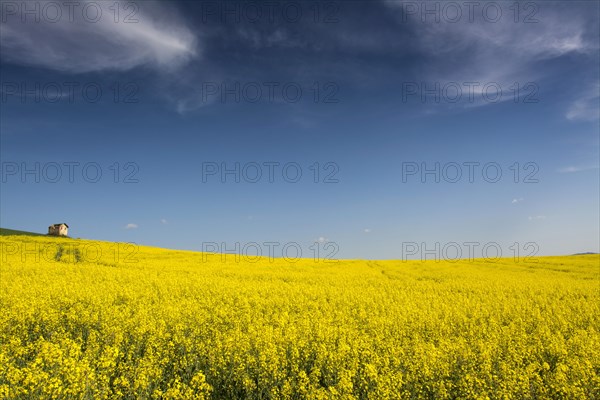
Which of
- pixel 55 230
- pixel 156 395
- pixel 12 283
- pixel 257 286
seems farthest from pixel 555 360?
pixel 55 230

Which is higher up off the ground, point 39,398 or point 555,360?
point 39,398

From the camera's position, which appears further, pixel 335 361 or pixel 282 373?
pixel 335 361

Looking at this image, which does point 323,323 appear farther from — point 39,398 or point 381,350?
point 39,398

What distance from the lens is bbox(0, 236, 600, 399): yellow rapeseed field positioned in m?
6.53

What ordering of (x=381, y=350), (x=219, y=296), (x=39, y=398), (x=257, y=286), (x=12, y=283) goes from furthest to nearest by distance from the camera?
(x=257, y=286), (x=12, y=283), (x=219, y=296), (x=381, y=350), (x=39, y=398)

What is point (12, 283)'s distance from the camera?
16453 millimetres

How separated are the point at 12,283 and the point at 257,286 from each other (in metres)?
10.7

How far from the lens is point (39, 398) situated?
5.54 meters

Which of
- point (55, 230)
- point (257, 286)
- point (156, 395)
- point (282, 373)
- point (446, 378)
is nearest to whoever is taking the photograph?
point (156, 395)

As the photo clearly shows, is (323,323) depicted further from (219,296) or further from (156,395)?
(219,296)

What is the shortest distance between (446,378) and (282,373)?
333cm

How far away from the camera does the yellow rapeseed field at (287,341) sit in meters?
6.53

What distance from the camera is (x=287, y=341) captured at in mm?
8797

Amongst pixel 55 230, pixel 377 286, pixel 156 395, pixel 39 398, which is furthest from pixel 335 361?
pixel 55 230
